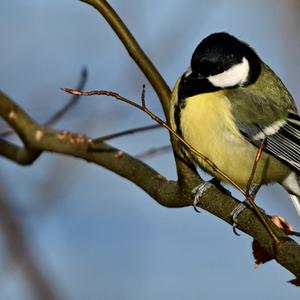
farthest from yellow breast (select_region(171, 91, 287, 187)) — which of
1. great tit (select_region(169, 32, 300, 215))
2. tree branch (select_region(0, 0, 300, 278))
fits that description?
tree branch (select_region(0, 0, 300, 278))

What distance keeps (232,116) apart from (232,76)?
144mm

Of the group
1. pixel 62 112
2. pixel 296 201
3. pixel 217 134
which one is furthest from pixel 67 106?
pixel 296 201

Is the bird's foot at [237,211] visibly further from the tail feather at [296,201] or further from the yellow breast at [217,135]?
the tail feather at [296,201]

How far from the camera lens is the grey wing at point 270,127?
2381 mm

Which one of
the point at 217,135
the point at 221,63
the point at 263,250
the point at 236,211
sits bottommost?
the point at 263,250

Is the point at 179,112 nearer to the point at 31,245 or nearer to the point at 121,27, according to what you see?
the point at 121,27

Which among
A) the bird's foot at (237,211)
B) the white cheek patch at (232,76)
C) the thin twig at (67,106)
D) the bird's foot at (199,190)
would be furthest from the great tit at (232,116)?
the thin twig at (67,106)

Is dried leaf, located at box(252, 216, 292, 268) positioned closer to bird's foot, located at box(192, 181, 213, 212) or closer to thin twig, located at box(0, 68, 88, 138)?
bird's foot, located at box(192, 181, 213, 212)

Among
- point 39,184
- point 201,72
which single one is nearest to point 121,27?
point 201,72

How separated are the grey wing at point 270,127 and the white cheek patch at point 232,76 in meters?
0.07

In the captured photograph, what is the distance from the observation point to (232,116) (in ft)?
7.77

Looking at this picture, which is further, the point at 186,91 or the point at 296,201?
the point at 296,201

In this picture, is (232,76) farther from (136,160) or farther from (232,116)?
(136,160)

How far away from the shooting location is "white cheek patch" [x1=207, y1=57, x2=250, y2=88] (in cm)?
238
